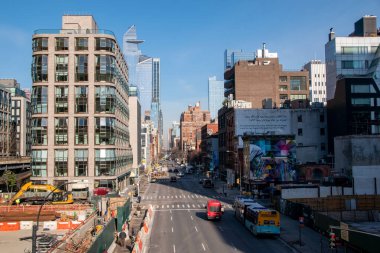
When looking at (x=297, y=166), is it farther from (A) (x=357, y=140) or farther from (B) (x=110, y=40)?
(B) (x=110, y=40)

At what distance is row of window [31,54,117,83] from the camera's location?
78.2 metres

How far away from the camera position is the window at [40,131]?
78000 mm

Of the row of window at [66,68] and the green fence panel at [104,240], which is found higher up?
the row of window at [66,68]

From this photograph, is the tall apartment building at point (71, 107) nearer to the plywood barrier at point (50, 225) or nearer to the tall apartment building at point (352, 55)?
the plywood barrier at point (50, 225)

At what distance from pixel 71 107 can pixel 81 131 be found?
188 inches

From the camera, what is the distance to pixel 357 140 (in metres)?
66.9

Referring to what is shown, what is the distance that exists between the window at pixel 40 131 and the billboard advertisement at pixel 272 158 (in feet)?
129

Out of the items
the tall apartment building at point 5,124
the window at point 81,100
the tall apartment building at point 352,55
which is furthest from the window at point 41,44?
the tall apartment building at point 352,55

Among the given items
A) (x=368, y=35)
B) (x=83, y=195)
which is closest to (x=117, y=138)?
(x=83, y=195)

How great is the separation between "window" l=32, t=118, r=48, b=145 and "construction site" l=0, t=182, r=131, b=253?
13344mm

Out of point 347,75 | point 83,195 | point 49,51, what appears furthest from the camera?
point 347,75

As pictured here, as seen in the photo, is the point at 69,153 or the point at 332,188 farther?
the point at 69,153

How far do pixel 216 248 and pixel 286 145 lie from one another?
52.9 metres

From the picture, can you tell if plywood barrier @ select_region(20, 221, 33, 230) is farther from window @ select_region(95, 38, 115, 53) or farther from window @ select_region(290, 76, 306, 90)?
window @ select_region(290, 76, 306, 90)
